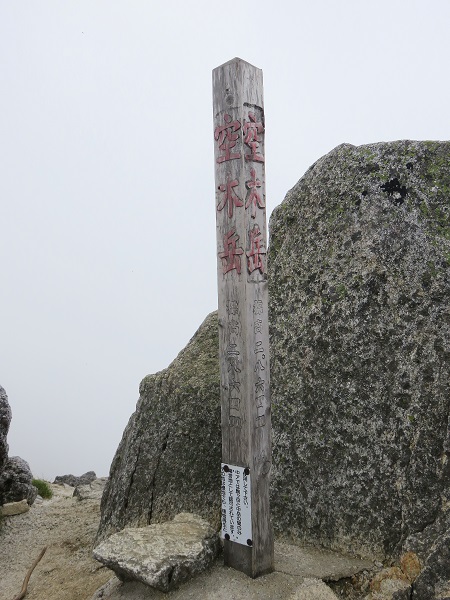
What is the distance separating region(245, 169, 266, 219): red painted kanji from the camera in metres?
5.64

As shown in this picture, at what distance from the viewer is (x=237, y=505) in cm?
573

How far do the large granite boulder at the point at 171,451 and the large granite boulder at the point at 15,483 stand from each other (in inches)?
104

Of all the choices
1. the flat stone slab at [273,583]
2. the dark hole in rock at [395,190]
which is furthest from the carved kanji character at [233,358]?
the dark hole in rock at [395,190]

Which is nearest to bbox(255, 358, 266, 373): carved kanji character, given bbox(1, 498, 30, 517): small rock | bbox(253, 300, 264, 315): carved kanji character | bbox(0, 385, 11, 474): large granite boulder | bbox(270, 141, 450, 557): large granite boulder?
bbox(253, 300, 264, 315): carved kanji character

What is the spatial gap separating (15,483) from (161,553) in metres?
5.86

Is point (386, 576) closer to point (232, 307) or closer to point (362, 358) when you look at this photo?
point (362, 358)

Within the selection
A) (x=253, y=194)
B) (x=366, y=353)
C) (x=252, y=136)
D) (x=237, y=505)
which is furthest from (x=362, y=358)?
(x=252, y=136)

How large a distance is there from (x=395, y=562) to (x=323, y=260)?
3262mm

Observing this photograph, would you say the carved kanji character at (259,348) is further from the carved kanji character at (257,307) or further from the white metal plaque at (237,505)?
the white metal plaque at (237,505)

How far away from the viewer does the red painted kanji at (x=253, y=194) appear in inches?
222

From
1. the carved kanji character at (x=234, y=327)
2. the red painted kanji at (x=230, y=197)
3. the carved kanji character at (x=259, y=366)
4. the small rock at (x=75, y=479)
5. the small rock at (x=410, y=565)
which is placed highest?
the red painted kanji at (x=230, y=197)

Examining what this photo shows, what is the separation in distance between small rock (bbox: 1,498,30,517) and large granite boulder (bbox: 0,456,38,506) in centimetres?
13

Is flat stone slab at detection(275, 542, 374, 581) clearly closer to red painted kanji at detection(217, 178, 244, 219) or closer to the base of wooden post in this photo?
the base of wooden post

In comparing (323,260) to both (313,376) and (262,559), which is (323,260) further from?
(262,559)
